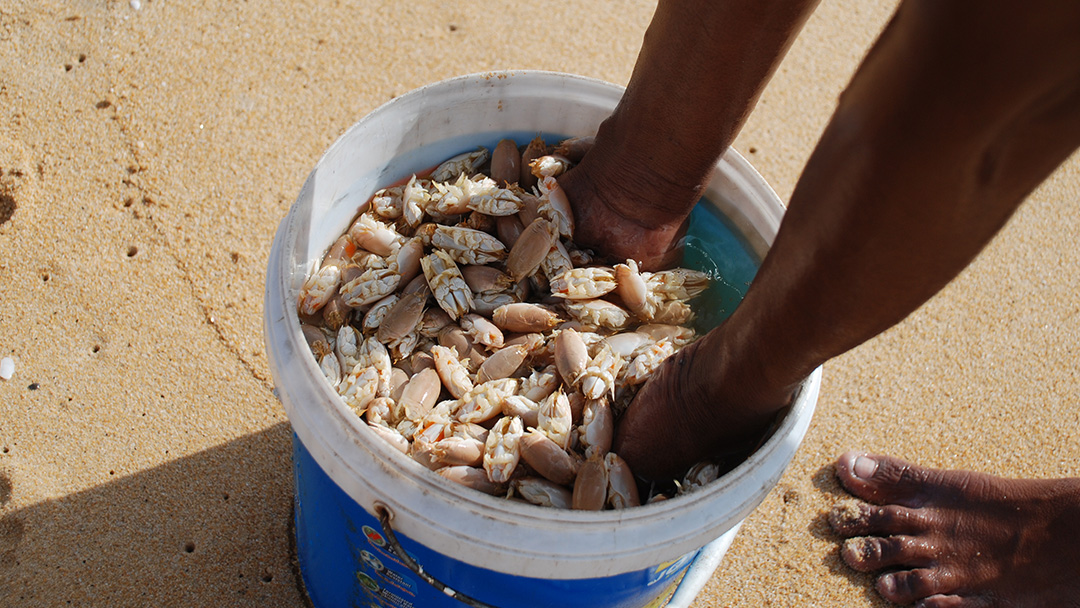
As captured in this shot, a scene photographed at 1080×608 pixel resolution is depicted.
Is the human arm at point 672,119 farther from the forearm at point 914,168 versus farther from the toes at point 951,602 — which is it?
the toes at point 951,602

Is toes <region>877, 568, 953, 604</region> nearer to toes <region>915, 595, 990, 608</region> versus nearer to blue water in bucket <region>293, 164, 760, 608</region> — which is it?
toes <region>915, 595, 990, 608</region>

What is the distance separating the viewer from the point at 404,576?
3.60ft

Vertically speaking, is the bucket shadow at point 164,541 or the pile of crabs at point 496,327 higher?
the pile of crabs at point 496,327

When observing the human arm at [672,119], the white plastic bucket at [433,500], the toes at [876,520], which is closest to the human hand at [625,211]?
the human arm at [672,119]

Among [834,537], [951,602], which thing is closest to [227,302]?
[834,537]

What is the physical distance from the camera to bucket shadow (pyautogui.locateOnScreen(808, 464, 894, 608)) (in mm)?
1647

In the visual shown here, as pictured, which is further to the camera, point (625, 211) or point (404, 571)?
point (625, 211)

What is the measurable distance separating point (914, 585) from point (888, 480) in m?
0.22

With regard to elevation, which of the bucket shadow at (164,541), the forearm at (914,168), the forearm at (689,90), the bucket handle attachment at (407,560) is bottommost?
the bucket shadow at (164,541)

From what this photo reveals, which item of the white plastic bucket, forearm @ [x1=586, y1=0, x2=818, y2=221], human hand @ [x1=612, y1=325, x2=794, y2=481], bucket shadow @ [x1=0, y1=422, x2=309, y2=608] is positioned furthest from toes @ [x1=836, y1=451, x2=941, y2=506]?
bucket shadow @ [x1=0, y1=422, x2=309, y2=608]

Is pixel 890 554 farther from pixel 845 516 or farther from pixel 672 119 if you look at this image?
pixel 672 119

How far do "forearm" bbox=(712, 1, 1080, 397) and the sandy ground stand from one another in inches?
38.2

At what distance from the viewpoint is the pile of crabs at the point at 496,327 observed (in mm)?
1193

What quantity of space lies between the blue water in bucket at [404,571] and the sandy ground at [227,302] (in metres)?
0.30
